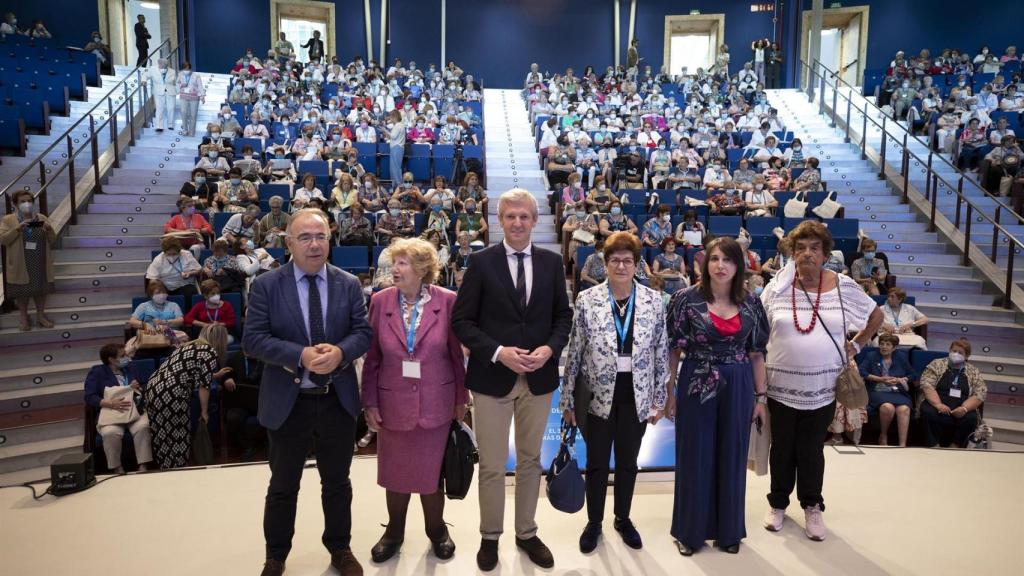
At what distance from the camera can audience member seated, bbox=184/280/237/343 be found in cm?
579

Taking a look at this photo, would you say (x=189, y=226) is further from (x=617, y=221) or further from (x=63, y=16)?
(x=63, y=16)

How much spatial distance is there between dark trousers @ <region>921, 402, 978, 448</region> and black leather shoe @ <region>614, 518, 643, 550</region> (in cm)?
338

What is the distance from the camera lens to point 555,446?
4.02 metres

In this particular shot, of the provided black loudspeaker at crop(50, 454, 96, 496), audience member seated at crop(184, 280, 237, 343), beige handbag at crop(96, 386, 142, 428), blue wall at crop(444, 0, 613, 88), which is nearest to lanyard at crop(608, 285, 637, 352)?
black loudspeaker at crop(50, 454, 96, 496)

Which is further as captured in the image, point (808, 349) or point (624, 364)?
point (808, 349)

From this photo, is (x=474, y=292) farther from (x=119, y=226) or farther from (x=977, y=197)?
(x=977, y=197)

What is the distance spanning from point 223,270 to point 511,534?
453 cm

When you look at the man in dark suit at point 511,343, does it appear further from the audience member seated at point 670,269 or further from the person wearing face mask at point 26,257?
the person wearing face mask at point 26,257

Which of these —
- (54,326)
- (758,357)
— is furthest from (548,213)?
(758,357)

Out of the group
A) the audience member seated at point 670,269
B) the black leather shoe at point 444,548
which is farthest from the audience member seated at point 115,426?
the audience member seated at point 670,269

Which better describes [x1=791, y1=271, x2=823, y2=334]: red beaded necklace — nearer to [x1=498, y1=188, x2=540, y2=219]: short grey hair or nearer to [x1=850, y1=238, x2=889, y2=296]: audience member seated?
[x1=498, y1=188, x2=540, y2=219]: short grey hair

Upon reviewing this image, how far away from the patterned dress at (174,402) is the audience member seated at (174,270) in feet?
6.73

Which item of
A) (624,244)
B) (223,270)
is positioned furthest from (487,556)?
(223,270)

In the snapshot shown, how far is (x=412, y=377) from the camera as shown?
8.98 ft
